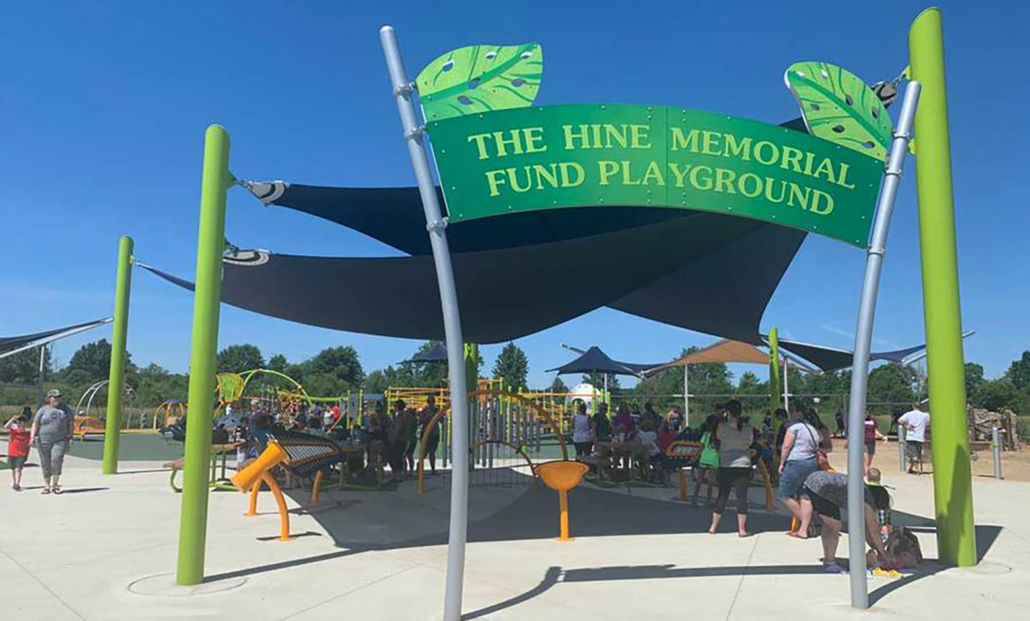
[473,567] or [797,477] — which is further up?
[797,477]

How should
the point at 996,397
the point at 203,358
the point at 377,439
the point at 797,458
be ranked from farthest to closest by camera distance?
1. the point at 996,397
2. the point at 377,439
3. the point at 797,458
4. the point at 203,358

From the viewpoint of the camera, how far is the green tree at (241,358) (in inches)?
3701

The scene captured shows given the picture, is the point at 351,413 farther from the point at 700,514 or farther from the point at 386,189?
the point at 700,514

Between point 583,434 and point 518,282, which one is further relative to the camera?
point 583,434

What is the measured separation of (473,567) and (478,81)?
3.76 meters

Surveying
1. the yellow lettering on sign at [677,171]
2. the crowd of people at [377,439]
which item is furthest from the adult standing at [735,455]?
the crowd of people at [377,439]

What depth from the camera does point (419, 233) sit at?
1074 centimetres

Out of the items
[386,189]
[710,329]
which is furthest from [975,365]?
[386,189]

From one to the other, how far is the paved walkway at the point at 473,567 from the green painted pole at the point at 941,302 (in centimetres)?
48

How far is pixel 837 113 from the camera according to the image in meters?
5.09

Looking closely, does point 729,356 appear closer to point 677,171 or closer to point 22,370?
point 677,171

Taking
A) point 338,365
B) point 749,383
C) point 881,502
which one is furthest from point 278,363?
point 881,502

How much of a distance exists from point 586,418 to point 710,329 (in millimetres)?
2753

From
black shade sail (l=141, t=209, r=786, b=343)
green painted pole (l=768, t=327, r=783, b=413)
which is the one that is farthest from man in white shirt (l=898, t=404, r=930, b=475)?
black shade sail (l=141, t=209, r=786, b=343)
